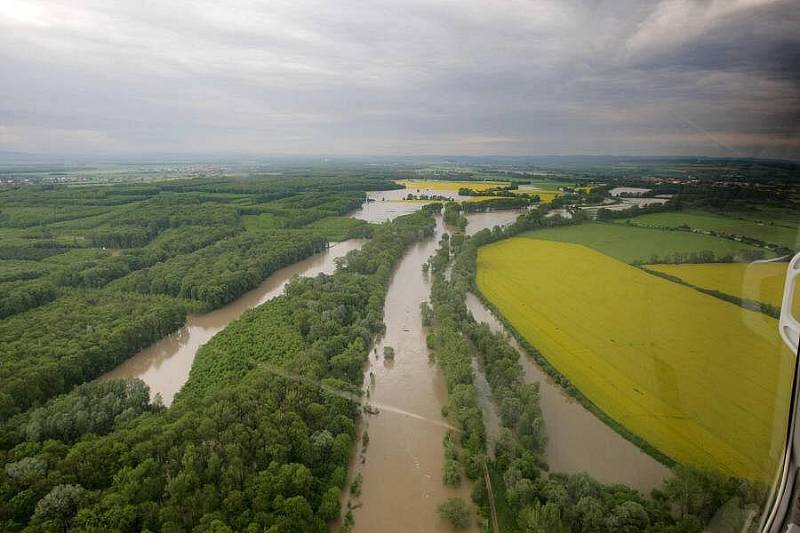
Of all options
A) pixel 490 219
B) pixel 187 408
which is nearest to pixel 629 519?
pixel 187 408

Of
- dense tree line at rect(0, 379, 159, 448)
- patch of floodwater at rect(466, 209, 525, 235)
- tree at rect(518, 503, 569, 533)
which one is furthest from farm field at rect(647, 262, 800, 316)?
patch of floodwater at rect(466, 209, 525, 235)

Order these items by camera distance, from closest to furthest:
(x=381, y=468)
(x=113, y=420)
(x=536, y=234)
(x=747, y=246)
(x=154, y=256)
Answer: (x=747, y=246) → (x=381, y=468) → (x=113, y=420) → (x=154, y=256) → (x=536, y=234)

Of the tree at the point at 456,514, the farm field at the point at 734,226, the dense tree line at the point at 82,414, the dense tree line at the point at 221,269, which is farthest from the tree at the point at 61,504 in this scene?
the dense tree line at the point at 221,269

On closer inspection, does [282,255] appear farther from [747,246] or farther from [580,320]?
[747,246]

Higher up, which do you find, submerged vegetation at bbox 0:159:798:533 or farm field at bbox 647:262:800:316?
farm field at bbox 647:262:800:316

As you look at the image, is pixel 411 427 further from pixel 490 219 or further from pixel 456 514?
pixel 490 219

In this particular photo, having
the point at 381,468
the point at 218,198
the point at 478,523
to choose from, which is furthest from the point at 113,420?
the point at 218,198

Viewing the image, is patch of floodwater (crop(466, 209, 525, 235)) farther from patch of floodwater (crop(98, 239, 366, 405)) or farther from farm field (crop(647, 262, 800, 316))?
farm field (crop(647, 262, 800, 316))
